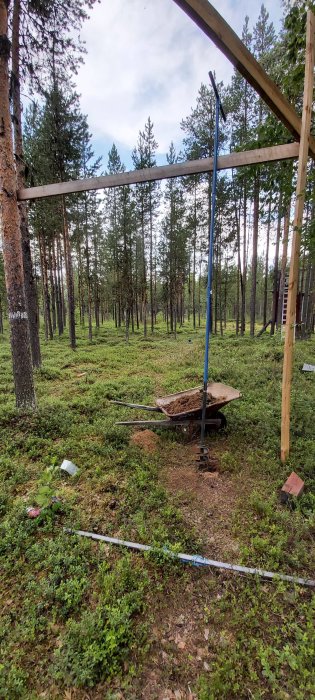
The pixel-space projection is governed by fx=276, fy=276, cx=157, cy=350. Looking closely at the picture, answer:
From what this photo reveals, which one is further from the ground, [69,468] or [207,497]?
[69,468]

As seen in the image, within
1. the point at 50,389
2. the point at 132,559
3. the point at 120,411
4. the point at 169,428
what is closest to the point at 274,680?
the point at 132,559

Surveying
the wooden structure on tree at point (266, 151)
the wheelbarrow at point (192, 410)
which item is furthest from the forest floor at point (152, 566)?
the wooden structure on tree at point (266, 151)

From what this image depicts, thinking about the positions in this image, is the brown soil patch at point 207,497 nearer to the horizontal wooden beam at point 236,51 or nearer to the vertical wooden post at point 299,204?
the vertical wooden post at point 299,204

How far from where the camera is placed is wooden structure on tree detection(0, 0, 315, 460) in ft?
7.79

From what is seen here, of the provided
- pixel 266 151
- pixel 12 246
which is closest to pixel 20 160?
pixel 12 246

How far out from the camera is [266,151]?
339cm

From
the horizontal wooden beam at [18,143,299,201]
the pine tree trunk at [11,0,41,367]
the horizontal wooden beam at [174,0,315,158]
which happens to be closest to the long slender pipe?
the horizontal wooden beam at [18,143,299,201]

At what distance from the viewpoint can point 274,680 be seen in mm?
1770

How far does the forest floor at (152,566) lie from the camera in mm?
1838

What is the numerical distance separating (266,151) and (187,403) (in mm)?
3936

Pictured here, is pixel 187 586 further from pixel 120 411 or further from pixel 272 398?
pixel 272 398

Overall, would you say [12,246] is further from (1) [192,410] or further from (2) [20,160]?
(1) [192,410]

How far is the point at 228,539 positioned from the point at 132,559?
1.02 m

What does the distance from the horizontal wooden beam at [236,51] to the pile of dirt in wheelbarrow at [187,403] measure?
3.98 metres
